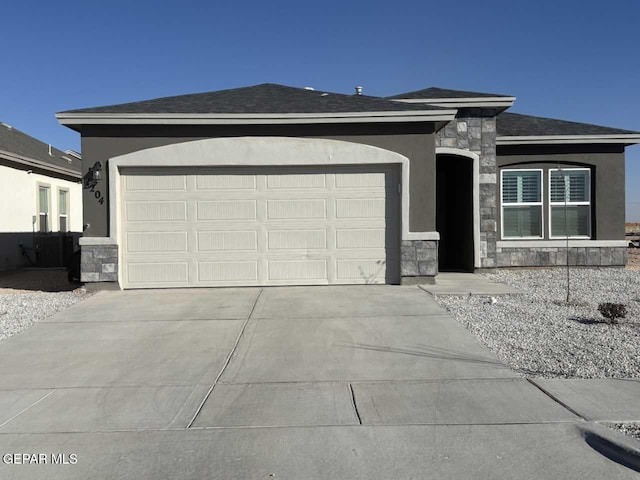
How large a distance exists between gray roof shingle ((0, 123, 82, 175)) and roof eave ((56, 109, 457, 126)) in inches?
293

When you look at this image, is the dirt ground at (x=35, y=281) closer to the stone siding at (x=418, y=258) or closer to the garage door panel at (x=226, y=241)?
the garage door panel at (x=226, y=241)

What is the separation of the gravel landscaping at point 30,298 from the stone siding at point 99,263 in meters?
0.38

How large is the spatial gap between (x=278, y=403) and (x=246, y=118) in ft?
23.2

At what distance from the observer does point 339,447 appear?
14.4 feet

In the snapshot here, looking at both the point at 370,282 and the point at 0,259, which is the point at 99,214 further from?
the point at 0,259

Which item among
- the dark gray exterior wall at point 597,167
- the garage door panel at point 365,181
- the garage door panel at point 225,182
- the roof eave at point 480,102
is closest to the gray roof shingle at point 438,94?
the roof eave at point 480,102

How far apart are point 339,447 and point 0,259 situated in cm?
1578

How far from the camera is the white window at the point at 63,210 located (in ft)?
70.0

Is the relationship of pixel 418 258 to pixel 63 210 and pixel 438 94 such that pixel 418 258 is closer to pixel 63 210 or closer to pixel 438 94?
pixel 438 94

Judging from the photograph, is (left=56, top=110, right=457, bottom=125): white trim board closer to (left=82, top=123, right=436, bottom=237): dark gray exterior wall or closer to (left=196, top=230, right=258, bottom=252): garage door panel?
(left=82, top=123, right=436, bottom=237): dark gray exterior wall

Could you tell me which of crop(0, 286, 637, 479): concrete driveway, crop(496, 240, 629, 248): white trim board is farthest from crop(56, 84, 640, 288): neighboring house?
crop(496, 240, 629, 248): white trim board

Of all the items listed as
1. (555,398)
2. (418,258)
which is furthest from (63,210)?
(555,398)

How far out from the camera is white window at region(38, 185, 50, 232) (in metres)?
19.5

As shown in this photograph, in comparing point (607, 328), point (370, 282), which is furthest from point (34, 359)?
point (607, 328)
